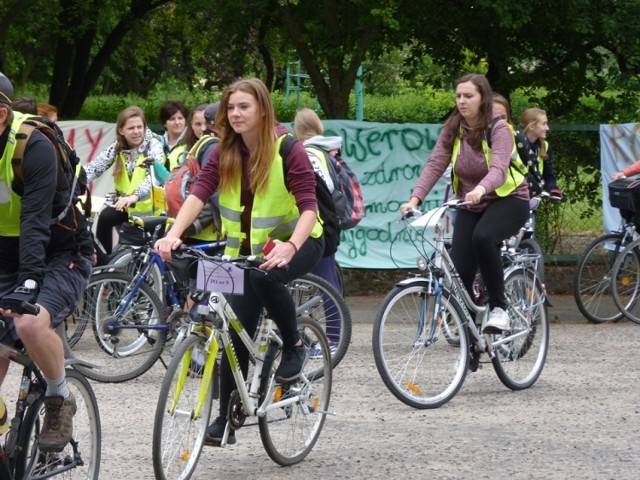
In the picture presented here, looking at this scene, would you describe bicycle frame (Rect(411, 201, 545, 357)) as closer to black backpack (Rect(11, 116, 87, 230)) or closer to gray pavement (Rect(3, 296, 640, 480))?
gray pavement (Rect(3, 296, 640, 480))

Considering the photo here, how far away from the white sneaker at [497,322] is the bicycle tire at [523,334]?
20 cm

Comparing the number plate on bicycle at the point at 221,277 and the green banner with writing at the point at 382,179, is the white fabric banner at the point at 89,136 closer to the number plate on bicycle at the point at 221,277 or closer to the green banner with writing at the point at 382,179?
the green banner with writing at the point at 382,179

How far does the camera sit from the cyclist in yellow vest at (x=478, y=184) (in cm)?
788

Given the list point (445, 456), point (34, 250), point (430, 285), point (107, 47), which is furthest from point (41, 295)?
point (107, 47)

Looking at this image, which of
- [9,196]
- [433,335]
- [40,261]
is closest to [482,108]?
[433,335]

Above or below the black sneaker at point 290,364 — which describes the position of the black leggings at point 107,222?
above

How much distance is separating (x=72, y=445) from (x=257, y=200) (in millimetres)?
1459

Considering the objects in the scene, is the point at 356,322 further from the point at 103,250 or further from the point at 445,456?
the point at 445,456

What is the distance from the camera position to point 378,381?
8602 mm

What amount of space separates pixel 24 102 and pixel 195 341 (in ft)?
17.2

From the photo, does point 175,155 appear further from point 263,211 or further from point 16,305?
point 16,305

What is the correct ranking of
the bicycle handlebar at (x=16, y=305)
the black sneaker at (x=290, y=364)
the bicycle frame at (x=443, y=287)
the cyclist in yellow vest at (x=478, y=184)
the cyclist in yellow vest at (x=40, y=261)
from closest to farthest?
the bicycle handlebar at (x=16, y=305) < the cyclist in yellow vest at (x=40, y=261) < the black sneaker at (x=290, y=364) < the bicycle frame at (x=443, y=287) < the cyclist in yellow vest at (x=478, y=184)

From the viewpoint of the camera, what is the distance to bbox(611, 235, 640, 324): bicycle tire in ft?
37.8

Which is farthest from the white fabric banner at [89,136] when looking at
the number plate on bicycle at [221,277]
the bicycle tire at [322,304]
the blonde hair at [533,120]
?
the number plate on bicycle at [221,277]
